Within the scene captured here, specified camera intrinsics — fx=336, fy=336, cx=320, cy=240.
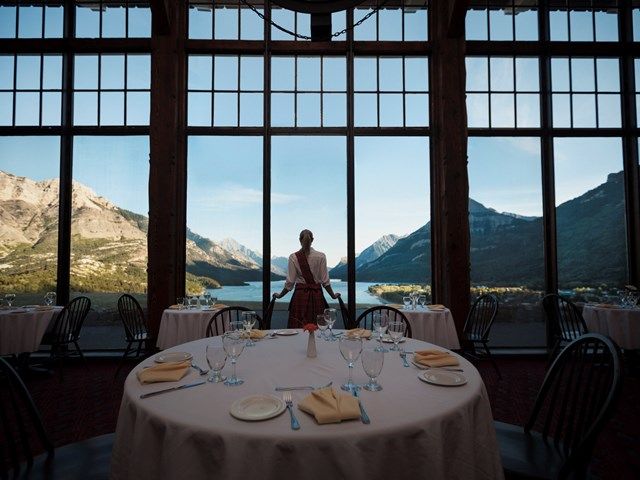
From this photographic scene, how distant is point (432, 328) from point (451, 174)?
6.50 ft

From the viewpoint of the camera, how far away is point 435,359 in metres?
1.43

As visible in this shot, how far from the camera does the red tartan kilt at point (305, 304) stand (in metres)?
3.26

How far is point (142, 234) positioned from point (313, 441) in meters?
4.39

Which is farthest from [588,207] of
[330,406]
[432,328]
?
[330,406]

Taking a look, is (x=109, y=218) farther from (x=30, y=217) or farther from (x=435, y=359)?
(x=435, y=359)

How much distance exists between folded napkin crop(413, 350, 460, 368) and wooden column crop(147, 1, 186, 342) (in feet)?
11.2

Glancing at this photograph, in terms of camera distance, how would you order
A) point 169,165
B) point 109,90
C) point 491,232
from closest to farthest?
point 169,165, point 109,90, point 491,232

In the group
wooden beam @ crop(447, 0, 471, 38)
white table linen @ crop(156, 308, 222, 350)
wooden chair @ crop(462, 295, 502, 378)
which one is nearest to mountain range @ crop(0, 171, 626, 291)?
wooden chair @ crop(462, 295, 502, 378)

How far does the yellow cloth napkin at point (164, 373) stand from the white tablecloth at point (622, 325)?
4.04m

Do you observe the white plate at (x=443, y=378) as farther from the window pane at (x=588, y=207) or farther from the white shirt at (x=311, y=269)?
the window pane at (x=588, y=207)

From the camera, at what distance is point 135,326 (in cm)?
368

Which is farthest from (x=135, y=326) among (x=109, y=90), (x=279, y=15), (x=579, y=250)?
(x=579, y=250)

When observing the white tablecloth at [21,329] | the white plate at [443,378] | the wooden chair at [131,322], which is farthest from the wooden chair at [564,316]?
the white tablecloth at [21,329]

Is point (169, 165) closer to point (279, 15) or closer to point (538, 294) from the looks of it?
point (279, 15)
